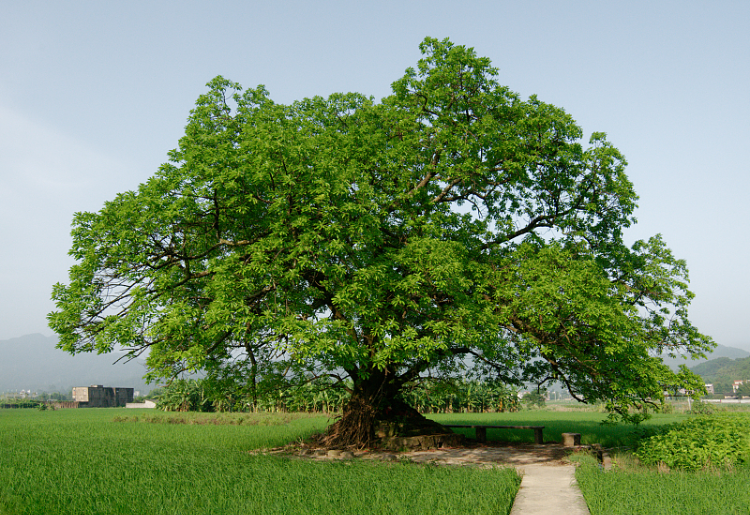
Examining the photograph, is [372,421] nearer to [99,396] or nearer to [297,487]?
[297,487]

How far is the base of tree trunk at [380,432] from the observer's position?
1769 cm

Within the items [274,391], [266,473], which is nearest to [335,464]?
[266,473]

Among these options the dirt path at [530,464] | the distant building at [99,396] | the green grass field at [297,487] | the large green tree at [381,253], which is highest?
the large green tree at [381,253]

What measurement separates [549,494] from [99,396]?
78361mm

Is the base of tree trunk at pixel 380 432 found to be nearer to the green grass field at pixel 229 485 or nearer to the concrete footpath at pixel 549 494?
the green grass field at pixel 229 485

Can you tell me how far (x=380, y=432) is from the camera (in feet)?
59.6

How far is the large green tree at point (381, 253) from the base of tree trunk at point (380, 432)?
10 centimetres

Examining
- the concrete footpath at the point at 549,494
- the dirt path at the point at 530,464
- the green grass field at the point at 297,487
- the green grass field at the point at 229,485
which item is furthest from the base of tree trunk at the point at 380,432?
the concrete footpath at the point at 549,494

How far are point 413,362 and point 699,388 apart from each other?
8259 millimetres

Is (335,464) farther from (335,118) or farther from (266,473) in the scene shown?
(335,118)

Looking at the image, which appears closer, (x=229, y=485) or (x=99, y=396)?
(x=229, y=485)

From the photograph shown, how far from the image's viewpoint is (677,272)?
1650 cm

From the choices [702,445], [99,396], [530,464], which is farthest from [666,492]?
[99,396]

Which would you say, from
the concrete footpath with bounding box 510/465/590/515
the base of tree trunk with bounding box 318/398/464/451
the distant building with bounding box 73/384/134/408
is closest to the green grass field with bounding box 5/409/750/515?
the concrete footpath with bounding box 510/465/590/515
